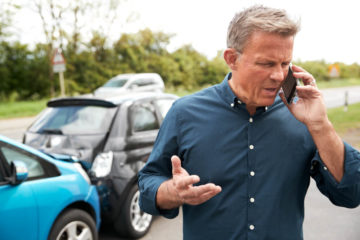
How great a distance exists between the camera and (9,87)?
23703 mm

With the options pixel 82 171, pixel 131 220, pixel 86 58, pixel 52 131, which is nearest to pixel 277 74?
pixel 82 171

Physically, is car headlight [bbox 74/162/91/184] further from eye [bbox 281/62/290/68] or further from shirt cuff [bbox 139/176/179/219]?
eye [bbox 281/62/290/68]

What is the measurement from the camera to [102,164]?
373 cm

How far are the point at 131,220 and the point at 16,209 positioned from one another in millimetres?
1534

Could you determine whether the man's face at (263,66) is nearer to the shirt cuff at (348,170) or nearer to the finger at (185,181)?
the shirt cuff at (348,170)

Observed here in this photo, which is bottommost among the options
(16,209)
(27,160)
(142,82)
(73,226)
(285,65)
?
(142,82)

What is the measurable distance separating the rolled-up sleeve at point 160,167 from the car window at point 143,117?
8.05ft

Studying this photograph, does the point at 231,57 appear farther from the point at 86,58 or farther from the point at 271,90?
the point at 86,58

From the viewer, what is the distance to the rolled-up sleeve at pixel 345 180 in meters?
1.39

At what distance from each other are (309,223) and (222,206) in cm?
325

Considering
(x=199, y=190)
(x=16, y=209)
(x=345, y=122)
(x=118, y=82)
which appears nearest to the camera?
(x=199, y=190)

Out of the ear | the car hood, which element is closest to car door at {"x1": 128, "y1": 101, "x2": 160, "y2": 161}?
the car hood

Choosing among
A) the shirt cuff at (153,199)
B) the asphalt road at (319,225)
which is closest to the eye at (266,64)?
the shirt cuff at (153,199)

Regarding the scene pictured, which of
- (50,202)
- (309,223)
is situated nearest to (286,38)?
(50,202)
